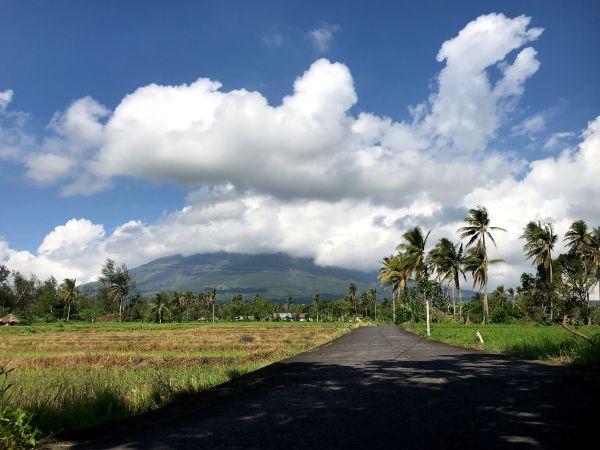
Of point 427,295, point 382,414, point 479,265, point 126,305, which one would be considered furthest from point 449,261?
point 126,305

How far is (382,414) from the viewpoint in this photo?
5703 mm

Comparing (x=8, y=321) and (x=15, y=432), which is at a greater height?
(x=15, y=432)

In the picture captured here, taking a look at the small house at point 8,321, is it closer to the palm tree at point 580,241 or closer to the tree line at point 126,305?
the tree line at point 126,305

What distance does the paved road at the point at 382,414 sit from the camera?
4574mm

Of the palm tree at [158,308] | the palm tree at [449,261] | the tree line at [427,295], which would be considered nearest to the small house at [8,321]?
the tree line at [427,295]

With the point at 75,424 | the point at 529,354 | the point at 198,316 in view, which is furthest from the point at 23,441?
the point at 198,316

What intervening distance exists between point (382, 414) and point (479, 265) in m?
56.0

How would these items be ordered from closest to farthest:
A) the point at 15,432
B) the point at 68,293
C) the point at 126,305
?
the point at 15,432, the point at 68,293, the point at 126,305

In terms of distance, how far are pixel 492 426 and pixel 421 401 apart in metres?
1.57

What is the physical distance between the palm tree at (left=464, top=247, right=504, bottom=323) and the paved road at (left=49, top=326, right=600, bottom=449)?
47.0 m

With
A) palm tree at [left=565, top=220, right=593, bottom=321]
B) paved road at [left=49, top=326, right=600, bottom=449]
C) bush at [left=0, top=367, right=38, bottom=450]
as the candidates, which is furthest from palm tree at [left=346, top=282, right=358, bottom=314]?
bush at [left=0, top=367, right=38, bottom=450]

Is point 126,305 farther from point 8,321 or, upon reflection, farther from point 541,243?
point 541,243

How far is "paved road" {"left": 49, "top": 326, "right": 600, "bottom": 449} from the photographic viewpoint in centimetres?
457

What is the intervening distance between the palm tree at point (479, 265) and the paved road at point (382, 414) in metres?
47.0
